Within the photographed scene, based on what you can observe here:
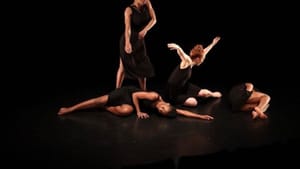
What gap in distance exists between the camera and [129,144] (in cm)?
376

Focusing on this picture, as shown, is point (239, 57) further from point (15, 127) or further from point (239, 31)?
point (15, 127)

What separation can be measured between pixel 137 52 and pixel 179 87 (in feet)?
1.84

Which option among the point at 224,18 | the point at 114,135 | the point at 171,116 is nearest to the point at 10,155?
the point at 114,135

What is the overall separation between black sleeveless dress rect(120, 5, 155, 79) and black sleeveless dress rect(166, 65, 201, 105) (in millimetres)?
233

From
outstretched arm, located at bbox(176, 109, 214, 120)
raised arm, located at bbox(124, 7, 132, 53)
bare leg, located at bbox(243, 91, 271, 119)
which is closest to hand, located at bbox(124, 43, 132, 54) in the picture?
raised arm, located at bbox(124, 7, 132, 53)

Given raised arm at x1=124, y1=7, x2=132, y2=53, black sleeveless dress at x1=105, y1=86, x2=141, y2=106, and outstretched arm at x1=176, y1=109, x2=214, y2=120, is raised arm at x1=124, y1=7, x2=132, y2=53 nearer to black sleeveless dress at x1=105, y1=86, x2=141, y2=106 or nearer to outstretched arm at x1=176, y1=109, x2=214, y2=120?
black sleeveless dress at x1=105, y1=86, x2=141, y2=106

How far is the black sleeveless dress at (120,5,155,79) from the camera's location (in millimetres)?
4426

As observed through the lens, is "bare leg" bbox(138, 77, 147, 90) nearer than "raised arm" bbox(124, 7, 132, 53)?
No

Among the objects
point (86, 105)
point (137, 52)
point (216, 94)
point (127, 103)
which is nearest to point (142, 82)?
point (137, 52)

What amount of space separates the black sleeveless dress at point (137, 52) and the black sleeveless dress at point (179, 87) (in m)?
0.23

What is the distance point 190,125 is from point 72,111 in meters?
1.14

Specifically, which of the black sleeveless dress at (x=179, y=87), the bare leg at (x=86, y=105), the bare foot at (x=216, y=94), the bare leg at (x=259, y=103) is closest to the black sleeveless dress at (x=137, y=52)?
the black sleeveless dress at (x=179, y=87)

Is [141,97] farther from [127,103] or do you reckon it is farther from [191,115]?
[191,115]

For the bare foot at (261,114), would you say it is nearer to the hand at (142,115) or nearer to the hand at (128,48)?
the hand at (142,115)
